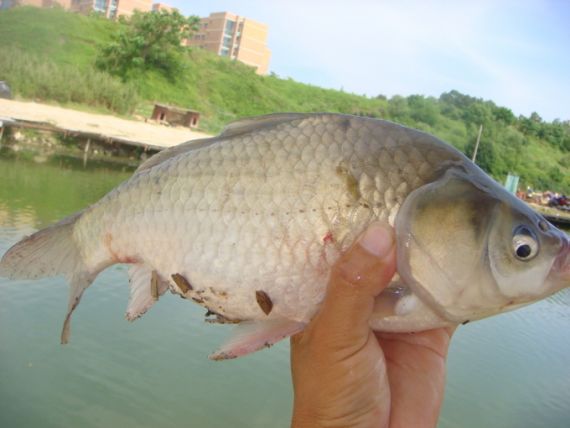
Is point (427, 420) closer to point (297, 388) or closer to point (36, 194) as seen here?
point (297, 388)

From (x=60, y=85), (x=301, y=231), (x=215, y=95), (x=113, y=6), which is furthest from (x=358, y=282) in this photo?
(x=113, y=6)

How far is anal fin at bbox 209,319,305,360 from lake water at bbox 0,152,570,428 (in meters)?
5.22

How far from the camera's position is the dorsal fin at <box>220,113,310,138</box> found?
6.49ft

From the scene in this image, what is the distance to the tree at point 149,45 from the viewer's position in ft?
126

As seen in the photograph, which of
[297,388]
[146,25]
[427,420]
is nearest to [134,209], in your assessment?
[297,388]

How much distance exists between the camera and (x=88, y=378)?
702 cm

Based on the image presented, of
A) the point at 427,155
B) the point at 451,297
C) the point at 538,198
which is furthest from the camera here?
the point at 538,198

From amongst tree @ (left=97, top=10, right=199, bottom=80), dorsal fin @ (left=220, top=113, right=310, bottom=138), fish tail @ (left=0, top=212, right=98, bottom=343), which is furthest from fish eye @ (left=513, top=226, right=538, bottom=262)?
tree @ (left=97, top=10, right=199, bottom=80)

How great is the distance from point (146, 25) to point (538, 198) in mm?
31668

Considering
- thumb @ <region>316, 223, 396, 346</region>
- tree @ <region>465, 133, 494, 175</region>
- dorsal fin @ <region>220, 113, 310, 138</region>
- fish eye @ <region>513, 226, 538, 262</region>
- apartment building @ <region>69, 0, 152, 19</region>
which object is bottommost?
thumb @ <region>316, 223, 396, 346</region>

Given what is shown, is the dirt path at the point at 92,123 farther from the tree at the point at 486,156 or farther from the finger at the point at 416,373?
the tree at the point at 486,156

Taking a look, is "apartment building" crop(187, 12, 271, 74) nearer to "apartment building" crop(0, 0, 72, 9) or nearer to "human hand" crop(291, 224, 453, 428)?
"apartment building" crop(0, 0, 72, 9)

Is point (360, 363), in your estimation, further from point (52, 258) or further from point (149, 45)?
point (149, 45)

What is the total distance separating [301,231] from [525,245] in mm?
682
